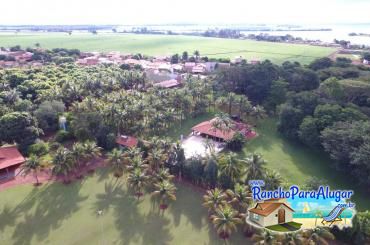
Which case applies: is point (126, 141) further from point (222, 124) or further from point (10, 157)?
point (10, 157)

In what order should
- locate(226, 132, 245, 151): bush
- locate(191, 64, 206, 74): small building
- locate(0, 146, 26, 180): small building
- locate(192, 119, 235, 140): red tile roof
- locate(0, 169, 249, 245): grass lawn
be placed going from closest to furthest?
locate(0, 169, 249, 245): grass lawn
locate(0, 146, 26, 180): small building
locate(226, 132, 245, 151): bush
locate(192, 119, 235, 140): red tile roof
locate(191, 64, 206, 74): small building

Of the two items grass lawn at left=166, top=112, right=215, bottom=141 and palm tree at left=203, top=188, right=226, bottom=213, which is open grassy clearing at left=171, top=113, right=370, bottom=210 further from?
palm tree at left=203, top=188, right=226, bottom=213

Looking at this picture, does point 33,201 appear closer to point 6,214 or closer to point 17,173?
point 6,214

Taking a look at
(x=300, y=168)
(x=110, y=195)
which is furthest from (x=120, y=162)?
(x=300, y=168)

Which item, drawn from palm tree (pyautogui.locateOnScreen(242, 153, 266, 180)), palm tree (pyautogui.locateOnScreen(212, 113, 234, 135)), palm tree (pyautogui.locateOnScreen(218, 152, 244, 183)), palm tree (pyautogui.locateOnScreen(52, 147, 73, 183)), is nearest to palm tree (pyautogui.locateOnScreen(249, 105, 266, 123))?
palm tree (pyautogui.locateOnScreen(212, 113, 234, 135))

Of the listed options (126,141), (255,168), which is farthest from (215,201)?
(126,141)

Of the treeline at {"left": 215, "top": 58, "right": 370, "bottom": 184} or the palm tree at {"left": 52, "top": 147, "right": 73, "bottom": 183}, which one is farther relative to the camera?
the treeline at {"left": 215, "top": 58, "right": 370, "bottom": 184}

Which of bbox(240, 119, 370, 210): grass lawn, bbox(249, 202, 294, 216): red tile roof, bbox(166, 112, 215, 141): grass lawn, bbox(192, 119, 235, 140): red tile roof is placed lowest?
bbox(240, 119, 370, 210): grass lawn
